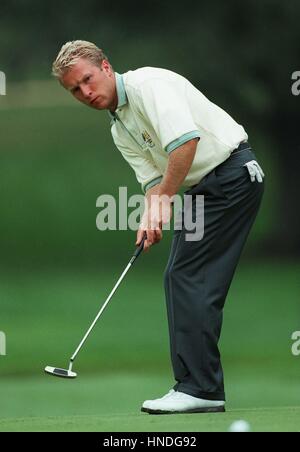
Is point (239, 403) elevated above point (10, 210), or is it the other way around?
point (10, 210)

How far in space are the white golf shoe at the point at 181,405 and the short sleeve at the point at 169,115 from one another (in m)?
0.72

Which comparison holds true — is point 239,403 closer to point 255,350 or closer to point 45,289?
point 255,350

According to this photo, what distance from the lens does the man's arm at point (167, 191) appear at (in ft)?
12.0

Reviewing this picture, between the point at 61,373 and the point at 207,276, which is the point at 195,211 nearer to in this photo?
the point at 207,276

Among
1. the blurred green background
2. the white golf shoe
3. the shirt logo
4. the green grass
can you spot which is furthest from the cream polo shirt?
the blurred green background

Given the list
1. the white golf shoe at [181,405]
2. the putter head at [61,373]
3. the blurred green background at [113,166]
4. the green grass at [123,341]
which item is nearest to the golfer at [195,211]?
the white golf shoe at [181,405]

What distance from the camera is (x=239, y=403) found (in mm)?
5844

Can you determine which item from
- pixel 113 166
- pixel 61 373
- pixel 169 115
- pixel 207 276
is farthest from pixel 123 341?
pixel 169 115

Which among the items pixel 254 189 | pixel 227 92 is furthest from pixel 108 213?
pixel 254 189

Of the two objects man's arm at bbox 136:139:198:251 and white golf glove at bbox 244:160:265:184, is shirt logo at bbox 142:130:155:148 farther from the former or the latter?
white golf glove at bbox 244:160:265:184

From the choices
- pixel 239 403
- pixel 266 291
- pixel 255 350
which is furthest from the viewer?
pixel 266 291

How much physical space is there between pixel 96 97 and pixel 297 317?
3681 millimetres

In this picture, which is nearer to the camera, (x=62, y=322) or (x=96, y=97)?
(x=96, y=97)

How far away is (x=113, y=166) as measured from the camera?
775 cm
